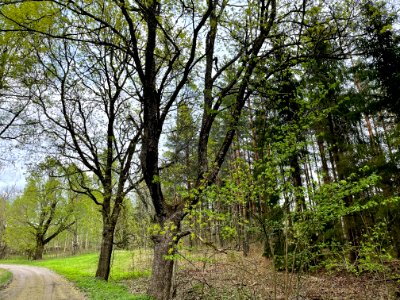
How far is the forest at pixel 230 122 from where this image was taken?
4.44m

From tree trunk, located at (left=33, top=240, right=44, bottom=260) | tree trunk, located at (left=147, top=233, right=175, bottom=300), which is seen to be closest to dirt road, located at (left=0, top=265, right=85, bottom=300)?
tree trunk, located at (left=147, top=233, right=175, bottom=300)

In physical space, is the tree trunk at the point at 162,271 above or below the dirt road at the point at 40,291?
above

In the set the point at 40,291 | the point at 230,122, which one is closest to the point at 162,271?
the point at 230,122

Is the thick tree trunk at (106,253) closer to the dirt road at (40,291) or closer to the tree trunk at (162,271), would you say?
the dirt road at (40,291)

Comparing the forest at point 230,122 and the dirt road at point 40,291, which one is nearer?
the forest at point 230,122

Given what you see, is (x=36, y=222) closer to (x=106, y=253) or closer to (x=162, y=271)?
(x=106, y=253)

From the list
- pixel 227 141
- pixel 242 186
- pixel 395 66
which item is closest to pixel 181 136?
pixel 227 141

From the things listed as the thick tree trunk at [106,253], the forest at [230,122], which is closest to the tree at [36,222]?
the forest at [230,122]

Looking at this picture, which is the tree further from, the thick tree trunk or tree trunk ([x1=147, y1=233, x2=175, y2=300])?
tree trunk ([x1=147, y1=233, x2=175, y2=300])

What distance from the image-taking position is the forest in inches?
175

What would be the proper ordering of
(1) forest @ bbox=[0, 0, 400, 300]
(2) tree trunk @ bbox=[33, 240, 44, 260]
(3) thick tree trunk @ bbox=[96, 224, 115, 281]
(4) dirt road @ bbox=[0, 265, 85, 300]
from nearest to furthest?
(1) forest @ bbox=[0, 0, 400, 300] → (4) dirt road @ bbox=[0, 265, 85, 300] → (3) thick tree trunk @ bbox=[96, 224, 115, 281] → (2) tree trunk @ bbox=[33, 240, 44, 260]

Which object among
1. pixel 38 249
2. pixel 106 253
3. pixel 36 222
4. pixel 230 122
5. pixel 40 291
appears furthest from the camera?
pixel 36 222

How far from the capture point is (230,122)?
5.63 metres

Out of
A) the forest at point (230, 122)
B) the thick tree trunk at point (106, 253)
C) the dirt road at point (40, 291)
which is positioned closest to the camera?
the forest at point (230, 122)
